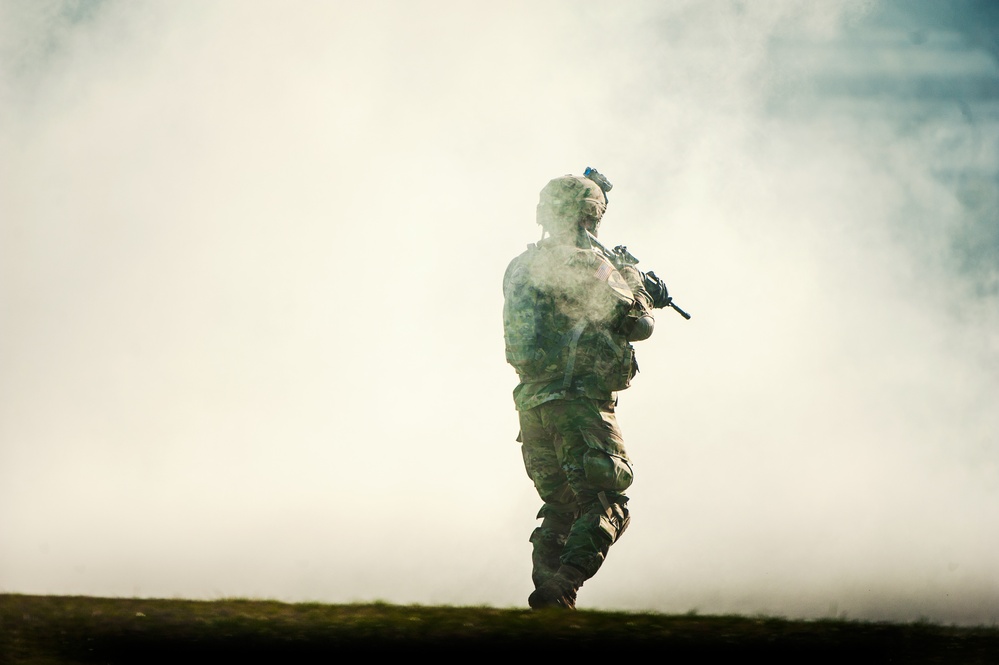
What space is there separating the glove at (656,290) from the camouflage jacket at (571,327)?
1.86ft

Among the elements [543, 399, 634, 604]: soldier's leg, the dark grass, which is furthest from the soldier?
the dark grass

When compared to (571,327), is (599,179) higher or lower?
higher

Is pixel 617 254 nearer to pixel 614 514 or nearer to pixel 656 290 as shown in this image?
pixel 656 290

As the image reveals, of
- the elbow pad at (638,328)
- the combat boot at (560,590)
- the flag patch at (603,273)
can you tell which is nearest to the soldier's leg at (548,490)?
the combat boot at (560,590)

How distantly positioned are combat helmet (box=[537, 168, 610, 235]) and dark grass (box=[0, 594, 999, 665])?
12.8ft

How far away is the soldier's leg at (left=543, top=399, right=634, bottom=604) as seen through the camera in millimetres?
11008

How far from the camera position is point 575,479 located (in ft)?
36.9

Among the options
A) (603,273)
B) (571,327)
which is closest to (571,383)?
(571,327)

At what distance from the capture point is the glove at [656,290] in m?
12.2

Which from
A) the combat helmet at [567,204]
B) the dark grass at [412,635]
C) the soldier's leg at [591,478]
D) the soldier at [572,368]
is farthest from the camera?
the combat helmet at [567,204]

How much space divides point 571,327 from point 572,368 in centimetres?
41

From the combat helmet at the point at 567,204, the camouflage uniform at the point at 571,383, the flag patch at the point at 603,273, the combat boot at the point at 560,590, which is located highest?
the combat helmet at the point at 567,204

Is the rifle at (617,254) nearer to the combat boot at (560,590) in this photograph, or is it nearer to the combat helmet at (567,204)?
the combat helmet at (567,204)

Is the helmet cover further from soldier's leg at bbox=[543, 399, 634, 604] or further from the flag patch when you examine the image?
soldier's leg at bbox=[543, 399, 634, 604]
